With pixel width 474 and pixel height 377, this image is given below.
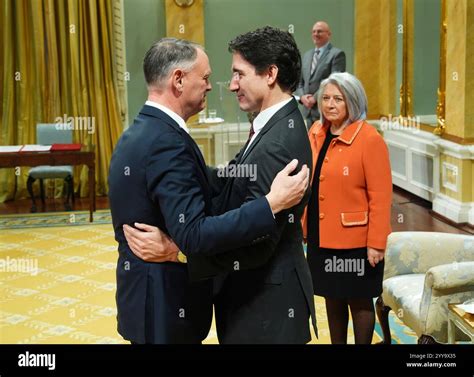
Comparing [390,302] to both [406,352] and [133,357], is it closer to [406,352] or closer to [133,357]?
[406,352]

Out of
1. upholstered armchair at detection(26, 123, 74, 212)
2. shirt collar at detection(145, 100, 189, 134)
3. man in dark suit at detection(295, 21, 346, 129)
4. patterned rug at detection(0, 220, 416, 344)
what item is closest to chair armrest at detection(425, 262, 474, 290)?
patterned rug at detection(0, 220, 416, 344)

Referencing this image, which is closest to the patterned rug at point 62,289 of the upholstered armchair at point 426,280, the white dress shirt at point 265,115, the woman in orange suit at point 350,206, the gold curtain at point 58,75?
the upholstered armchair at point 426,280

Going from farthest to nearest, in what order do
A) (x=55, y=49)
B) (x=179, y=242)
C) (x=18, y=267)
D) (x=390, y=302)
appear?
1. (x=55, y=49)
2. (x=18, y=267)
3. (x=390, y=302)
4. (x=179, y=242)

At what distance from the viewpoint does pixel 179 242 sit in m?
1.90

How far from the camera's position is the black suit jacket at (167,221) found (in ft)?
6.21

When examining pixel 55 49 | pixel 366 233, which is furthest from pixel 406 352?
pixel 55 49

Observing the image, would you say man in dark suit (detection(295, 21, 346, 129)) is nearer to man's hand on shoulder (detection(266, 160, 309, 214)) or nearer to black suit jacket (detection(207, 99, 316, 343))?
black suit jacket (detection(207, 99, 316, 343))

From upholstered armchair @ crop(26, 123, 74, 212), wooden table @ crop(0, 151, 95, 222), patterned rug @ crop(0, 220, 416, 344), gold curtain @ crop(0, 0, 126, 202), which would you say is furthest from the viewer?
gold curtain @ crop(0, 0, 126, 202)

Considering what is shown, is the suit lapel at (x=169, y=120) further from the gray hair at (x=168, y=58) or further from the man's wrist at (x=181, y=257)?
the man's wrist at (x=181, y=257)

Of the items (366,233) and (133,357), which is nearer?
(133,357)

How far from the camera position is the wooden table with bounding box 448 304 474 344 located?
2.69 metres

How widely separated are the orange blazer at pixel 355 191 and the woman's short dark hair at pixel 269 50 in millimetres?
1114

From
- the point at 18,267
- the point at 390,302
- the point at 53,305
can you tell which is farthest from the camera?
the point at 18,267

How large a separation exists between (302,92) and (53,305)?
132 inches
